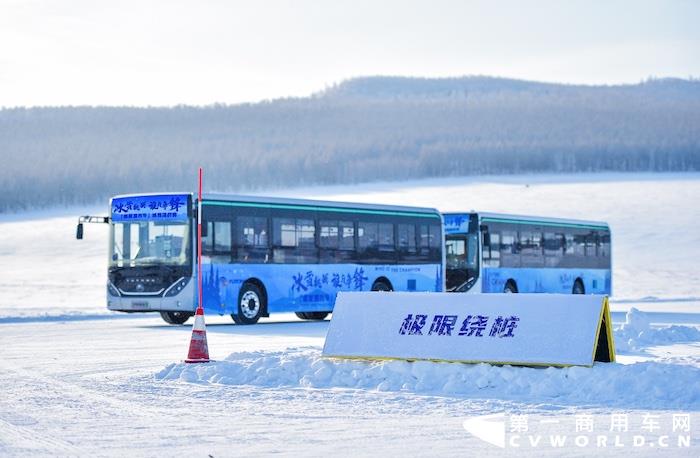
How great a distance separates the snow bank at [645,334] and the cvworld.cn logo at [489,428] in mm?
8901

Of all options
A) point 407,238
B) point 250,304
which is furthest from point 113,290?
point 407,238

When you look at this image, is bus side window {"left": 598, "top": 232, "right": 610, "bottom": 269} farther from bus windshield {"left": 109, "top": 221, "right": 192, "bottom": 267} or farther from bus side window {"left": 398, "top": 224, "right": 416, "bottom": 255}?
bus windshield {"left": 109, "top": 221, "right": 192, "bottom": 267}

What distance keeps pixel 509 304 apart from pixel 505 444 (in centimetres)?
541

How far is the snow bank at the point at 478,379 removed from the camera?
12938 millimetres

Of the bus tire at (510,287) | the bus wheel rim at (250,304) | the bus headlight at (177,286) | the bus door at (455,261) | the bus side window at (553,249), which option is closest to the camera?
the bus headlight at (177,286)

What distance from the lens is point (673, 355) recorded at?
18312 mm

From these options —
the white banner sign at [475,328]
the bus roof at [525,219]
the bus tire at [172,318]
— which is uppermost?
the bus roof at [525,219]

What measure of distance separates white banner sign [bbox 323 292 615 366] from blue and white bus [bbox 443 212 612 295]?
19.2 m

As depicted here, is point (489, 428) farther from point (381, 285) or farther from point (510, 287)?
point (510, 287)

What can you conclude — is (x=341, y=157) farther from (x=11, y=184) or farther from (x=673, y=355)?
(x=673, y=355)

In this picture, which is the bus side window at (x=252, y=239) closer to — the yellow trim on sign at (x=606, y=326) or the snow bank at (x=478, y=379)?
the snow bank at (x=478, y=379)

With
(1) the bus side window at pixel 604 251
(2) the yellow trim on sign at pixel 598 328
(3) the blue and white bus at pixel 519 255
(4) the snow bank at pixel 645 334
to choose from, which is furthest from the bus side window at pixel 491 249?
(2) the yellow trim on sign at pixel 598 328

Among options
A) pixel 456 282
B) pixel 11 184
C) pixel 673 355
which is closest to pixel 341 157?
pixel 11 184

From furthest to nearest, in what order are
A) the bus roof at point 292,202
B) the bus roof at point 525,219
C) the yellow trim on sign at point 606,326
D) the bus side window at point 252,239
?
1. the bus roof at point 525,219
2. the bus side window at point 252,239
3. the bus roof at point 292,202
4. the yellow trim on sign at point 606,326
